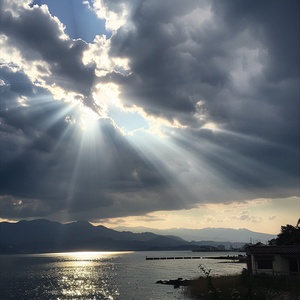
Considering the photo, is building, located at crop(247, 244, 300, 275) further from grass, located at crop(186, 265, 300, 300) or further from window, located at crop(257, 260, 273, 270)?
grass, located at crop(186, 265, 300, 300)

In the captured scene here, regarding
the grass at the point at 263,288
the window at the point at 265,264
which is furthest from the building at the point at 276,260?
the grass at the point at 263,288

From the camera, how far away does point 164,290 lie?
84438 millimetres

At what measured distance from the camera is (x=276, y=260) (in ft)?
194

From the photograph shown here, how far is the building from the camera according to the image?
57.9 metres

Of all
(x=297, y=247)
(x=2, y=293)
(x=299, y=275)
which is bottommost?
(x=2, y=293)

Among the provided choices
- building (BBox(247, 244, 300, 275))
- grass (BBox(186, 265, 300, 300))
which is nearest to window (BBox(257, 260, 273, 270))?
building (BBox(247, 244, 300, 275))

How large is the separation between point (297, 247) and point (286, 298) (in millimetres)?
13652

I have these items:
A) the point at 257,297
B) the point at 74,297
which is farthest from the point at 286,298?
the point at 74,297

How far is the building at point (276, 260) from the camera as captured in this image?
57.9 meters

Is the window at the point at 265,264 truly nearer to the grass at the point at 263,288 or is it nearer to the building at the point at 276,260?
the building at the point at 276,260

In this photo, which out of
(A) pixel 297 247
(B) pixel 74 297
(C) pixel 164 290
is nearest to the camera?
(A) pixel 297 247

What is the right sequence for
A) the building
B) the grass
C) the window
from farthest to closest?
the window, the building, the grass

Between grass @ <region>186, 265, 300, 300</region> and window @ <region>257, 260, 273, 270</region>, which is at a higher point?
window @ <region>257, 260, 273, 270</region>

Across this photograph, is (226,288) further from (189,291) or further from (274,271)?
(189,291)
